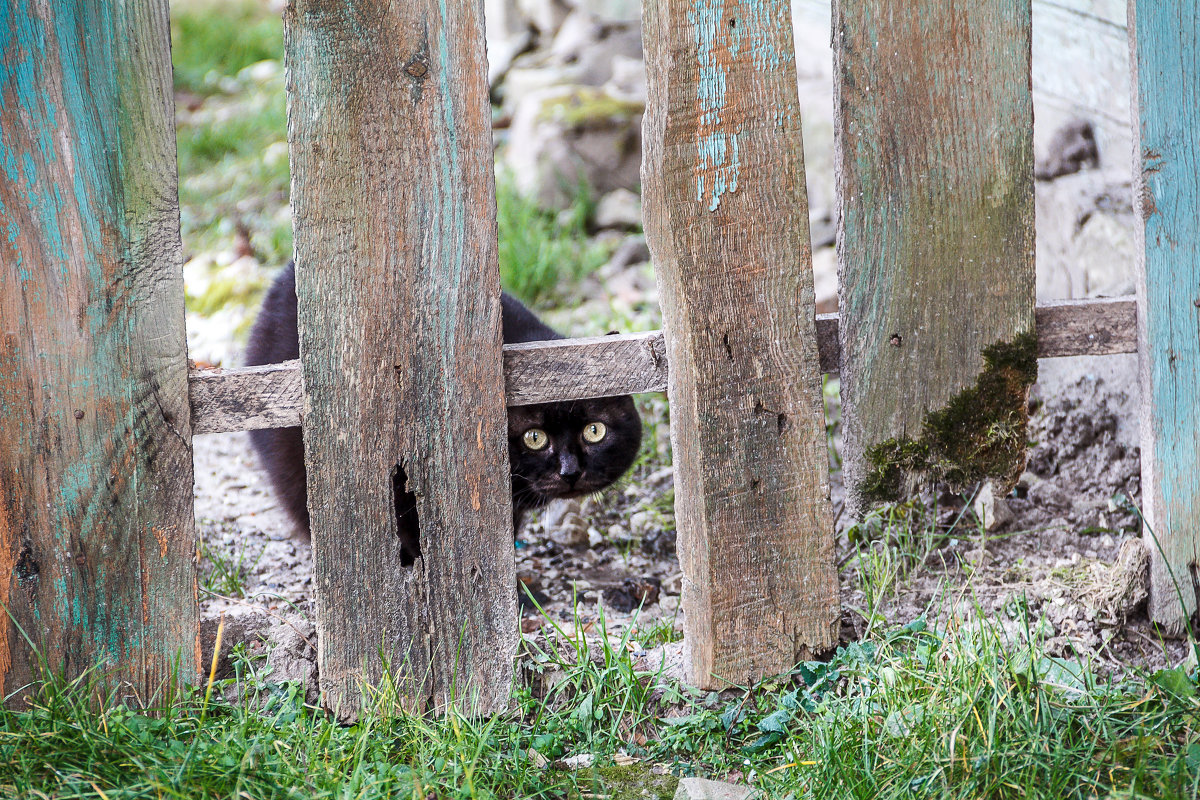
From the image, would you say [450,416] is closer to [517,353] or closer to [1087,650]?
[517,353]

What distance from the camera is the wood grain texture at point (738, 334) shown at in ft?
6.05

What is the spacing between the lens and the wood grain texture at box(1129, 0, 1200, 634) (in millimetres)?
1986

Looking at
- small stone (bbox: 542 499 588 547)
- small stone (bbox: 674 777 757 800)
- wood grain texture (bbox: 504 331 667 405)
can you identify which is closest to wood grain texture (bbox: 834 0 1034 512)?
wood grain texture (bbox: 504 331 667 405)

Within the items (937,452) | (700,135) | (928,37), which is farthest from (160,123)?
(937,452)

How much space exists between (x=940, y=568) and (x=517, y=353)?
1294mm

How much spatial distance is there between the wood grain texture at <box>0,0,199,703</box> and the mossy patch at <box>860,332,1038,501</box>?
1.40 m

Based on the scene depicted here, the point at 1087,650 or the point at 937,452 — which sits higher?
the point at 937,452

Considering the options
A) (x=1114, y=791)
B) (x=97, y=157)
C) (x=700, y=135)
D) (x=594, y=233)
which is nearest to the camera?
(x=1114, y=791)

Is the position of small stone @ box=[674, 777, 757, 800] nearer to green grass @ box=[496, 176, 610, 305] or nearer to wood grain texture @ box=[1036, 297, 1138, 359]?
wood grain texture @ box=[1036, 297, 1138, 359]

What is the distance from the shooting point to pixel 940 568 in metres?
2.53

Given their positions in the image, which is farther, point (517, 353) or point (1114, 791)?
point (517, 353)

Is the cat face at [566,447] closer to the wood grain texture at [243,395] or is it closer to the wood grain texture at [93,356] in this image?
the wood grain texture at [243,395]

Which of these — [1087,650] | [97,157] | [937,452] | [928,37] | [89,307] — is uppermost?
[928,37]

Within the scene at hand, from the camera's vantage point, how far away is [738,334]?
194 cm
